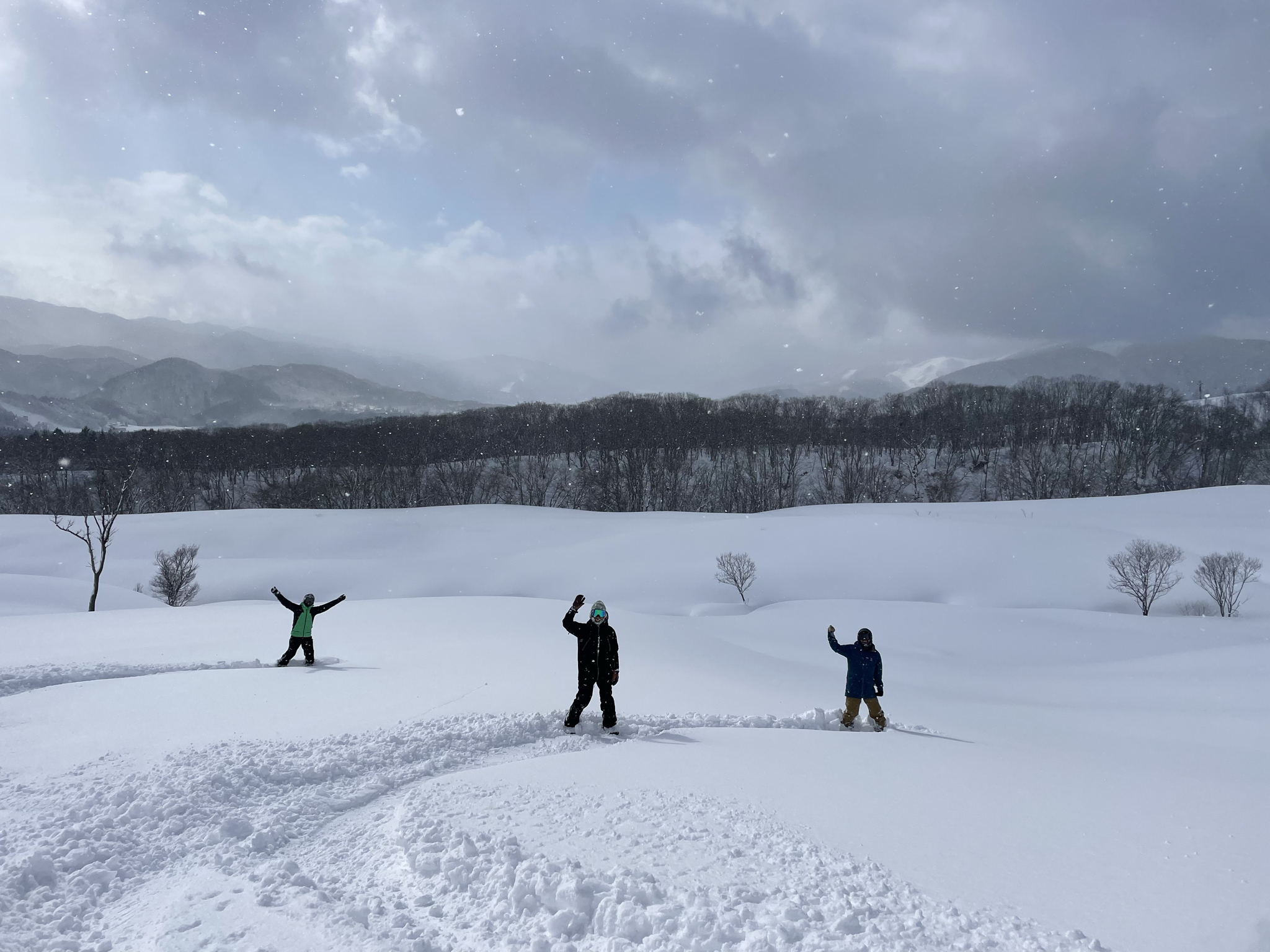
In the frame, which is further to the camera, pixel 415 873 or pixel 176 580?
pixel 176 580

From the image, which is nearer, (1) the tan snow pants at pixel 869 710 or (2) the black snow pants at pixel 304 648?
(1) the tan snow pants at pixel 869 710

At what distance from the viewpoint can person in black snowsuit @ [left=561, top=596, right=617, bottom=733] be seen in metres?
8.52

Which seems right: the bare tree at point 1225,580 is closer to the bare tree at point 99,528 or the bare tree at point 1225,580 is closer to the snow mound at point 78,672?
the snow mound at point 78,672

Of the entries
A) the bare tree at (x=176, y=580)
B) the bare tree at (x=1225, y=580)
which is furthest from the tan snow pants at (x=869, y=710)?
the bare tree at (x=176, y=580)

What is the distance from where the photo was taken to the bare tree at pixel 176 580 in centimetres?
3106

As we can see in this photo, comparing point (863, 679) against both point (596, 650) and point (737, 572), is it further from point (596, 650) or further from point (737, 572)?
point (737, 572)

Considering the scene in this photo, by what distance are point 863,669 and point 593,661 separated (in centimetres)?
416

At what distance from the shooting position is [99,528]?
41.3 meters

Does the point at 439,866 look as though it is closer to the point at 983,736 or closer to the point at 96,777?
the point at 96,777

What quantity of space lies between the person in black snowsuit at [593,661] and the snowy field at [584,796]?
0.39 m

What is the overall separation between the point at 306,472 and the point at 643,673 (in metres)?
74.8

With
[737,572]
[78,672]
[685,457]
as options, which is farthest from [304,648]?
[685,457]

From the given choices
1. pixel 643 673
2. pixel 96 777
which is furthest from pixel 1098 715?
pixel 96 777

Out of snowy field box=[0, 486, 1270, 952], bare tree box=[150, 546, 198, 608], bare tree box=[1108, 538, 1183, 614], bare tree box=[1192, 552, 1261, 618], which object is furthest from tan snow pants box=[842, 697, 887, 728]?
bare tree box=[150, 546, 198, 608]
